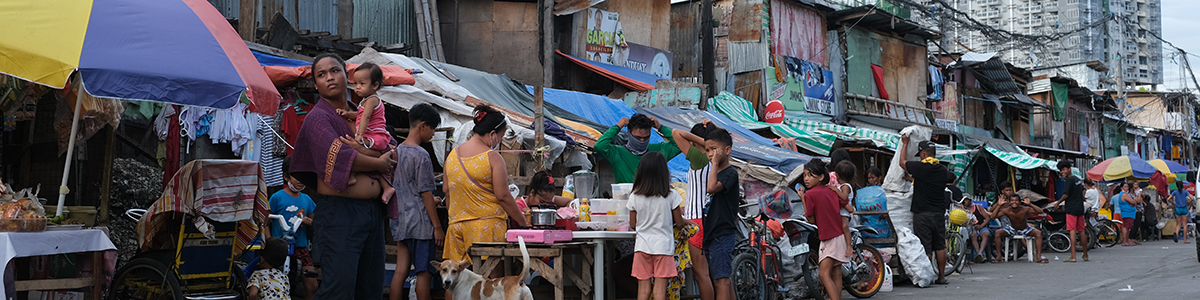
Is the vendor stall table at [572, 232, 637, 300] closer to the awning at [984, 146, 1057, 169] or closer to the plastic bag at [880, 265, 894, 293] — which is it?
the plastic bag at [880, 265, 894, 293]

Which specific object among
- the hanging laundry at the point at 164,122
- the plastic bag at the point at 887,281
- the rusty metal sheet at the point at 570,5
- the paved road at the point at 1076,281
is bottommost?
the paved road at the point at 1076,281

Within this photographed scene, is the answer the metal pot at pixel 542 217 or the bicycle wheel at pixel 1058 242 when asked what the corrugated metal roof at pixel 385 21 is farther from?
the bicycle wheel at pixel 1058 242

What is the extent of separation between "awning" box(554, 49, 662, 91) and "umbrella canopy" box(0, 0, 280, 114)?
40.6 feet

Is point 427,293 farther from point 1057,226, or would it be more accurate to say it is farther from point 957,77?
point 957,77

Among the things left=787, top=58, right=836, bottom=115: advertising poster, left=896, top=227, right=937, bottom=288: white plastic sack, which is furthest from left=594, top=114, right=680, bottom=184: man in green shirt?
left=787, top=58, right=836, bottom=115: advertising poster

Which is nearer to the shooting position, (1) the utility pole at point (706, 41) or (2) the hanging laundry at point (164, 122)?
A: (2) the hanging laundry at point (164, 122)

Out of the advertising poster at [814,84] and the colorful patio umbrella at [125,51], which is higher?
the advertising poster at [814,84]

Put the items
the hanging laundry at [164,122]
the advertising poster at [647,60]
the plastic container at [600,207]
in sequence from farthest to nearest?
the advertising poster at [647,60]
the hanging laundry at [164,122]
the plastic container at [600,207]

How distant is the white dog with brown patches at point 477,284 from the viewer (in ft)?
18.3


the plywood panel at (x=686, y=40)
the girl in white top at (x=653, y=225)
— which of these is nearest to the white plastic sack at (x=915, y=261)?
the girl in white top at (x=653, y=225)

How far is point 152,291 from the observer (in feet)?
18.8

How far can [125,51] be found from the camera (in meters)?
4.55

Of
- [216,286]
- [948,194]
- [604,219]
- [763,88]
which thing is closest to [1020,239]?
[948,194]

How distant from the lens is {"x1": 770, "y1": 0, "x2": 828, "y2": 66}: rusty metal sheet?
73.1 ft
